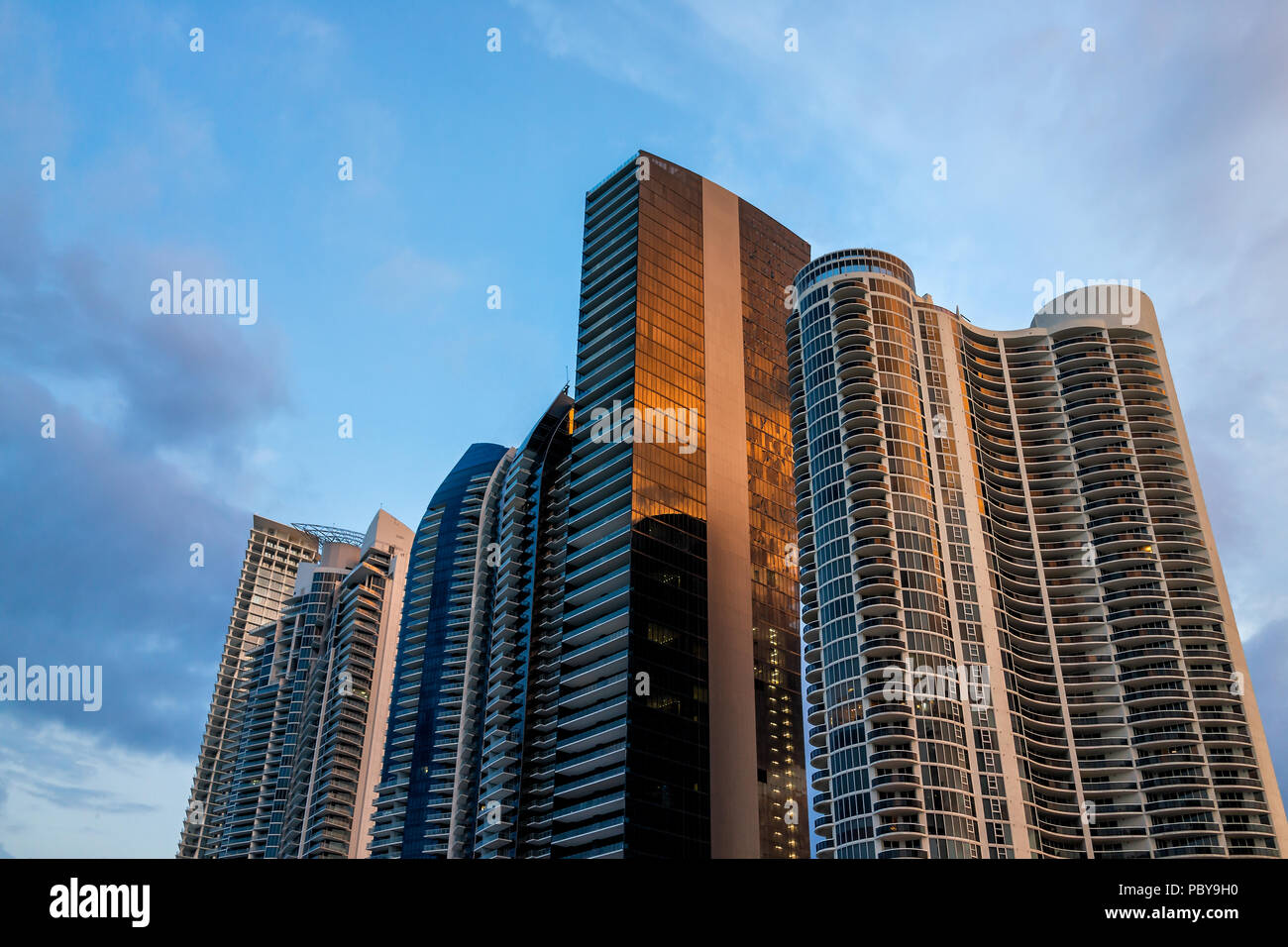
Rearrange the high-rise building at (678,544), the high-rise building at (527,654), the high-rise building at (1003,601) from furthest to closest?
1. the high-rise building at (527,654)
2. the high-rise building at (678,544)
3. the high-rise building at (1003,601)

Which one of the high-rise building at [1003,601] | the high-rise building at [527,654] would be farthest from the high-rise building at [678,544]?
the high-rise building at [1003,601]

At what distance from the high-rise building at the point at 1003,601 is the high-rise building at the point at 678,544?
13126mm

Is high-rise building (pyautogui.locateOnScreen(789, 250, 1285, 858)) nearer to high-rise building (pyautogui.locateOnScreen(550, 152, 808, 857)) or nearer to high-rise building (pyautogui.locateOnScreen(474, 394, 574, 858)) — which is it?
high-rise building (pyautogui.locateOnScreen(550, 152, 808, 857))

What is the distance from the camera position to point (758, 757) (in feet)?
454

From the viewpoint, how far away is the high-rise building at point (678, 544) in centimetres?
12900

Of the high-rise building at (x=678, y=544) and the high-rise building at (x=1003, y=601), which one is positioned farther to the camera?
the high-rise building at (x=678, y=544)

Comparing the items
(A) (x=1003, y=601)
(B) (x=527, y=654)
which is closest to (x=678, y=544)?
(B) (x=527, y=654)

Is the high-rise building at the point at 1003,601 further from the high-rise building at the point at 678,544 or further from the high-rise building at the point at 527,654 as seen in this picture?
the high-rise building at the point at 527,654

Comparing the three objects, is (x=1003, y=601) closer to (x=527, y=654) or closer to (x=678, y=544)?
(x=678, y=544)

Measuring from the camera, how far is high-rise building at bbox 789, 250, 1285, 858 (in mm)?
119375
